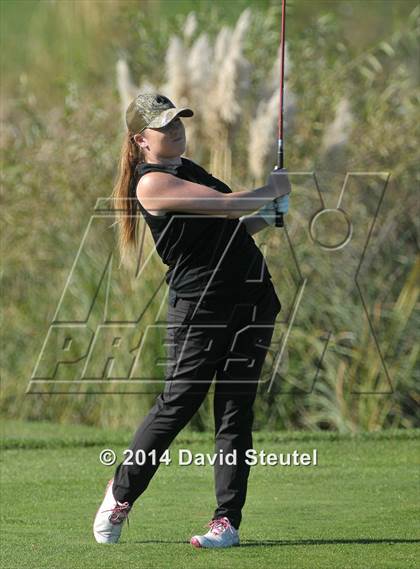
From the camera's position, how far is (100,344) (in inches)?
353

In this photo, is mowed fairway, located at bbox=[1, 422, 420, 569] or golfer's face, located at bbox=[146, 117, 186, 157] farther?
golfer's face, located at bbox=[146, 117, 186, 157]

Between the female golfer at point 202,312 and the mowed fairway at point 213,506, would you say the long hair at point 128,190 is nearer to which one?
the female golfer at point 202,312

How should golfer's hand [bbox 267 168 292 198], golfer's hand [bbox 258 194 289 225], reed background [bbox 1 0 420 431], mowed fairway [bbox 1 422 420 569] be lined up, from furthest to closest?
reed background [bbox 1 0 420 431], golfer's hand [bbox 258 194 289 225], golfer's hand [bbox 267 168 292 198], mowed fairway [bbox 1 422 420 569]

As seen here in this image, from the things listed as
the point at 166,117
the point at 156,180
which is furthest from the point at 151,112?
the point at 156,180

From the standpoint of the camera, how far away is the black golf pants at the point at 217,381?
4867mm

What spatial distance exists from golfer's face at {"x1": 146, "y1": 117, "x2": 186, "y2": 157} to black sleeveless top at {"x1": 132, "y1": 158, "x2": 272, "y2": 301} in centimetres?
6

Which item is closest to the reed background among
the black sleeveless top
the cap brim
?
the black sleeveless top

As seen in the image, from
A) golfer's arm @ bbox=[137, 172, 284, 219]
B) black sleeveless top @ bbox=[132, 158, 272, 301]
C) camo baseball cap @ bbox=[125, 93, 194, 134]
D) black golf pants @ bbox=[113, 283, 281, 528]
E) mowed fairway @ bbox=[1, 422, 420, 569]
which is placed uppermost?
camo baseball cap @ bbox=[125, 93, 194, 134]

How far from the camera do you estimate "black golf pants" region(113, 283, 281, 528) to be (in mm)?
4867

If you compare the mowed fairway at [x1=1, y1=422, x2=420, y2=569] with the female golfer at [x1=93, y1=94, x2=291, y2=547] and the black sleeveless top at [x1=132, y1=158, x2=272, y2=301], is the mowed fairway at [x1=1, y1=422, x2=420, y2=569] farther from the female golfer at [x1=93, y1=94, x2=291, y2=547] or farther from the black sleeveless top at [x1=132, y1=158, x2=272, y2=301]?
the black sleeveless top at [x1=132, y1=158, x2=272, y2=301]

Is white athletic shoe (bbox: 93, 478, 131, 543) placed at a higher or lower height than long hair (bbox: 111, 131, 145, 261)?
lower

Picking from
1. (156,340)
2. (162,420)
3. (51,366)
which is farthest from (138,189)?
(51,366)

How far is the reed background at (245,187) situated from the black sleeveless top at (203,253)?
3.80 m

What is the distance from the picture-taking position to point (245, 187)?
946 cm
